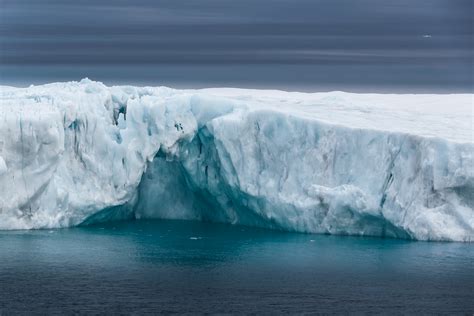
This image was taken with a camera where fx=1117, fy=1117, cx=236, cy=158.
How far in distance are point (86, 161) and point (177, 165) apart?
2.02 m

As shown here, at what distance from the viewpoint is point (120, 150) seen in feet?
68.1

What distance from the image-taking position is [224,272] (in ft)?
58.4

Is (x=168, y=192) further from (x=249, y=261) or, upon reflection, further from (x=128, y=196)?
(x=249, y=261)

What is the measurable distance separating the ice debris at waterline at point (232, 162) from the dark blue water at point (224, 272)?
1.40ft

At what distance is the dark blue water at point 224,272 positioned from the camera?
51.9ft

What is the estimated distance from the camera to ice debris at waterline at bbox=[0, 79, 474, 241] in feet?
63.8

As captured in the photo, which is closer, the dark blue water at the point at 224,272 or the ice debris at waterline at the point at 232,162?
the dark blue water at the point at 224,272

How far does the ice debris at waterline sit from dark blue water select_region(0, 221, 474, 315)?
0.43 meters

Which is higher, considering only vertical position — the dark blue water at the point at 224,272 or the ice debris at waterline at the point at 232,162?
the ice debris at waterline at the point at 232,162

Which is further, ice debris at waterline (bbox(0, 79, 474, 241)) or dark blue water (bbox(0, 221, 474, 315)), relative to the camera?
ice debris at waterline (bbox(0, 79, 474, 241))

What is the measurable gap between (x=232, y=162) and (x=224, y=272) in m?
3.28

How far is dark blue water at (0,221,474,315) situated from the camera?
15.8m

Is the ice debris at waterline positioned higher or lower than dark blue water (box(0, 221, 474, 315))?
higher

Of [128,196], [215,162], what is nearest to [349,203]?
[215,162]
